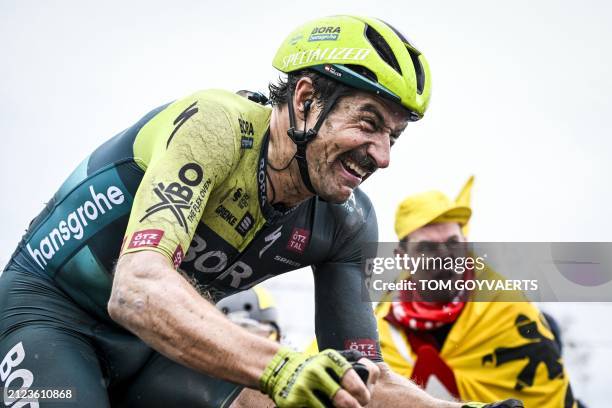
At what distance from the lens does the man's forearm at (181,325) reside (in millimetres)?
3336

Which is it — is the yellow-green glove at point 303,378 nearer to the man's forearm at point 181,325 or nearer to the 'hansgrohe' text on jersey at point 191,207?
the man's forearm at point 181,325

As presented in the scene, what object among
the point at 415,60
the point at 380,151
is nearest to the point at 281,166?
the point at 380,151

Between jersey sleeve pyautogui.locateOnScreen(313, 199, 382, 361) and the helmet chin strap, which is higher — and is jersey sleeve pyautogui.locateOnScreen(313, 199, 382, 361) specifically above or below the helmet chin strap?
below

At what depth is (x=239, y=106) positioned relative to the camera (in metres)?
4.40

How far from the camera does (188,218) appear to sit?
12.4 feet

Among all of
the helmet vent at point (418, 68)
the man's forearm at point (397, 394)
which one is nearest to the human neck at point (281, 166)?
the helmet vent at point (418, 68)

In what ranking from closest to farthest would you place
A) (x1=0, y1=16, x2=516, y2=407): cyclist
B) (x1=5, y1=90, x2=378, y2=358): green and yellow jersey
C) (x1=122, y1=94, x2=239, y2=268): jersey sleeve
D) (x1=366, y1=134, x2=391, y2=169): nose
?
(x1=122, y1=94, x2=239, y2=268): jersey sleeve < (x1=5, y1=90, x2=378, y2=358): green and yellow jersey < (x1=0, y1=16, x2=516, y2=407): cyclist < (x1=366, y1=134, x2=391, y2=169): nose

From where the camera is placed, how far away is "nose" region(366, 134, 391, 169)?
438 centimetres

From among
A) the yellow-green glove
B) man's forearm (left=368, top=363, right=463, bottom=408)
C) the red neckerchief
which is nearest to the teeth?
man's forearm (left=368, top=363, right=463, bottom=408)

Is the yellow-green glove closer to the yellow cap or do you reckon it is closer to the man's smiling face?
the man's smiling face

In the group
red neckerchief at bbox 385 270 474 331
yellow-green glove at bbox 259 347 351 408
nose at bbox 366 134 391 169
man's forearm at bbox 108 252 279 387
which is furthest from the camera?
red neckerchief at bbox 385 270 474 331

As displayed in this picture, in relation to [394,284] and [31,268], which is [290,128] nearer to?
[31,268]

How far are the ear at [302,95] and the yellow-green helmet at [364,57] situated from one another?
0.07 metres

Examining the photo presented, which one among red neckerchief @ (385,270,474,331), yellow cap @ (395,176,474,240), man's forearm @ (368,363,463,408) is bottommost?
man's forearm @ (368,363,463,408)
